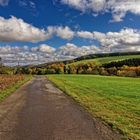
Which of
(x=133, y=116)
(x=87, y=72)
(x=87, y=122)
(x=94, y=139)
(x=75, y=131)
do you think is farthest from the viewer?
(x=87, y=72)

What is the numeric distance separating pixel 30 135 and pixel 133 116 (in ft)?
20.6

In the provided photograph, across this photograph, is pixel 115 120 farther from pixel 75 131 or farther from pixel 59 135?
pixel 59 135

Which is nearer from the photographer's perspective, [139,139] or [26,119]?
[139,139]

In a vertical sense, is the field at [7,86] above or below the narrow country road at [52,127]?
above

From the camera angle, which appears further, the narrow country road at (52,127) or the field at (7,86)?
the field at (7,86)

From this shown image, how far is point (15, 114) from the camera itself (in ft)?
47.8

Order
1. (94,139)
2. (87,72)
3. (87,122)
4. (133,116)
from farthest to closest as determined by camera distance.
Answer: (87,72) → (133,116) → (87,122) → (94,139)

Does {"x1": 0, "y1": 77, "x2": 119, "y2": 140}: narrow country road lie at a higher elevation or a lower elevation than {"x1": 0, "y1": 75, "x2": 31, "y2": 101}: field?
lower

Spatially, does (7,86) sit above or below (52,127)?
above

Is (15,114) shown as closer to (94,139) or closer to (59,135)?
(59,135)

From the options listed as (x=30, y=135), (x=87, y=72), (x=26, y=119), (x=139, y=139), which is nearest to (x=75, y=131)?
(x=30, y=135)

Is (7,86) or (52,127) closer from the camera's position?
(52,127)

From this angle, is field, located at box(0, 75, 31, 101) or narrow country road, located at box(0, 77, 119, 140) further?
field, located at box(0, 75, 31, 101)

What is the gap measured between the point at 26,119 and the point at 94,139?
4.70 m
